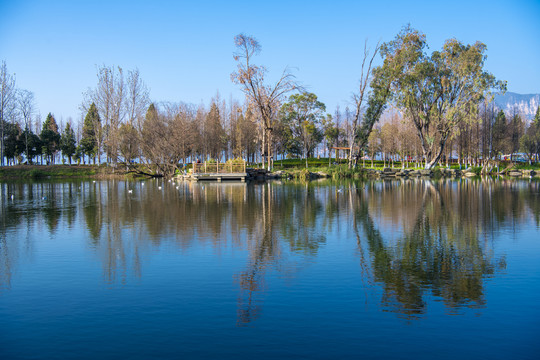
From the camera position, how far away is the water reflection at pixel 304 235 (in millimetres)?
7734

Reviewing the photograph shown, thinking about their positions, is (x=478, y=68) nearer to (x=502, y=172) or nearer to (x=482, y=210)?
(x=502, y=172)

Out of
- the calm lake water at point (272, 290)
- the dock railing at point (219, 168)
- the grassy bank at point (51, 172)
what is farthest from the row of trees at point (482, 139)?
the calm lake water at point (272, 290)

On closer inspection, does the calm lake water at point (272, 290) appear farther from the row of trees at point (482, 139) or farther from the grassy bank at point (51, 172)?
the grassy bank at point (51, 172)

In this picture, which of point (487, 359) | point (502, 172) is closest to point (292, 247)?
point (487, 359)

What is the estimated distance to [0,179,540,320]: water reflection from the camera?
25.4 ft

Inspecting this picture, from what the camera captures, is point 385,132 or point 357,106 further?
point 385,132

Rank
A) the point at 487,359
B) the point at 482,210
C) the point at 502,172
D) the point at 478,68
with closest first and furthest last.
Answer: the point at 487,359 < the point at 482,210 < the point at 478,68 < the point at 502,172

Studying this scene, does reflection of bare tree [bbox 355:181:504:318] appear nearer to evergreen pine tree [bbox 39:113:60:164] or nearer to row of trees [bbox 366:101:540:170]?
row of trees [bbox 366:101:540:170]

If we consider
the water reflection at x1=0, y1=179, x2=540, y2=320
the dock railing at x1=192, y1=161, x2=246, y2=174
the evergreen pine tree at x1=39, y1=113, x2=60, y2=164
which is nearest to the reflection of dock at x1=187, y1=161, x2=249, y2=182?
the dock railing at x1=192, y1=161, x2=246, y2=174

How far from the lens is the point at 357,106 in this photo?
54.5 metres

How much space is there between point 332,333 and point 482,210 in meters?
14.3

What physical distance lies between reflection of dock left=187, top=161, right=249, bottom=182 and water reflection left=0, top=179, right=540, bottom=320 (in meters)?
23.2

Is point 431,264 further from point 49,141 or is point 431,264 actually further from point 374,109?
point 49,141

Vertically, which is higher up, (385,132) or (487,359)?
(385,132)
